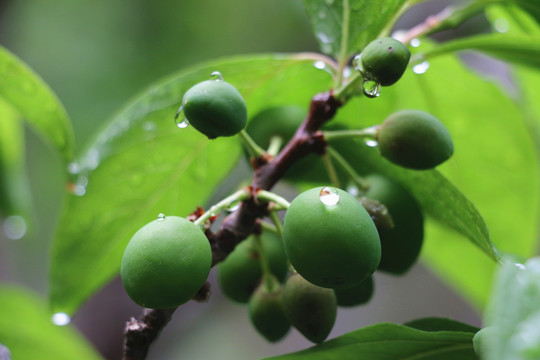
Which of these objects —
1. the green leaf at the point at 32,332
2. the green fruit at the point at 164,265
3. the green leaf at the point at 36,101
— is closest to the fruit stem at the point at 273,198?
the green fruit at the point at 164,265

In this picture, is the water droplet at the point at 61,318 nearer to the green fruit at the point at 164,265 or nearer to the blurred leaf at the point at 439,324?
the green fruit at the point at 164,265

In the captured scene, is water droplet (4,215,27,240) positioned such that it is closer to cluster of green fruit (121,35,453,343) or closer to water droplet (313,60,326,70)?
cluster of green fruit (121,35,453,343)

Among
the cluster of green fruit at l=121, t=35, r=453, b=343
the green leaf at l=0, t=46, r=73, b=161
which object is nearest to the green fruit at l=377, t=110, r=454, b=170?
the cluster of green fruit at l=121, t=35, r=453, b=343

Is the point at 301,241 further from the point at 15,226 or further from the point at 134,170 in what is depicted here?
the point at 15,226

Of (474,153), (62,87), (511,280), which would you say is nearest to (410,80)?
(474,153)

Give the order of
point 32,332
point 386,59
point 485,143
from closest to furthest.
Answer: point 386,59
point 485,143
point 32,332

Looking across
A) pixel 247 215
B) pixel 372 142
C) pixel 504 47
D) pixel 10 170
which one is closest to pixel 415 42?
pixel 504 47
